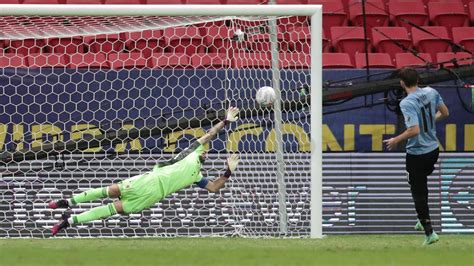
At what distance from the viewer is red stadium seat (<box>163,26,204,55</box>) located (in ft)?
47.1

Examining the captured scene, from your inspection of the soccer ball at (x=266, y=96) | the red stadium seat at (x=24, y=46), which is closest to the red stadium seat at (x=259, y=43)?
the soccer ball at (x=266, y=96)

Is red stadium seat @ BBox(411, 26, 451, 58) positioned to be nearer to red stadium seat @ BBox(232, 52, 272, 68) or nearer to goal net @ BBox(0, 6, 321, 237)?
goal net @ BBox(0, 6, 321, 237)

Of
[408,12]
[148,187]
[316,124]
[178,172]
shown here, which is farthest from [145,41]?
[408,12]

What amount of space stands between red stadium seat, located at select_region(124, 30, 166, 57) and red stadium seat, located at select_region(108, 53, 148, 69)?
0.08 m

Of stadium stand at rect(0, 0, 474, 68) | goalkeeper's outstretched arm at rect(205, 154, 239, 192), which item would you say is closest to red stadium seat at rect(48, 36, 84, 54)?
stadium stand at rect(0, 0, 474, 68)

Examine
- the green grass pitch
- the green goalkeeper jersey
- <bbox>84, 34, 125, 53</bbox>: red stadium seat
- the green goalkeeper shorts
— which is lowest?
the green grass pitch

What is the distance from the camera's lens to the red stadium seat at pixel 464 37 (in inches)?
654

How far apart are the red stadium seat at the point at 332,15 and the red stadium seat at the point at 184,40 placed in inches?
111

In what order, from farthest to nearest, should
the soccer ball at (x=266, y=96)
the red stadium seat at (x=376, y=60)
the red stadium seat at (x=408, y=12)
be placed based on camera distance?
the red stadium seat at (x=408, y=12) → the red stadium seat at (x=376, y=60) → the soccer ball at (x=266, y=96)

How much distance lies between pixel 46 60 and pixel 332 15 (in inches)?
194

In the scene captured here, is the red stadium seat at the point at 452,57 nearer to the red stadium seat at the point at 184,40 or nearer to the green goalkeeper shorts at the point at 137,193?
the red stadium seat at the point at 184,40

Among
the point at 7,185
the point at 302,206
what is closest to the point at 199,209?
the point at 302,206

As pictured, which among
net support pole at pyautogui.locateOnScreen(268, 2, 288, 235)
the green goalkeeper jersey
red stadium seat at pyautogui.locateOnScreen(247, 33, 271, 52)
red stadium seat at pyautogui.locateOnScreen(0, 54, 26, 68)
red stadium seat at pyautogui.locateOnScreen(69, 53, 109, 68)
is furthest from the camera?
red stadium seat at pyautogui.locateOnScreen(0, 54, 26, 68)

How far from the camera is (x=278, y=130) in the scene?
12.4m
